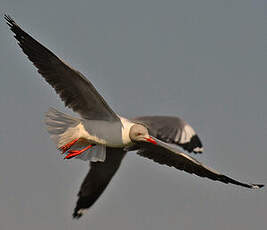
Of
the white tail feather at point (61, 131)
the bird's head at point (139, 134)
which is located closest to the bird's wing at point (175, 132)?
the bird's head at point (139, 134)

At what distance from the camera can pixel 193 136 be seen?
7.40 metres

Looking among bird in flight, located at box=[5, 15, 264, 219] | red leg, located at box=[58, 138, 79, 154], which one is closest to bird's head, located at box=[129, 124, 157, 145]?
bird in flight, located at box=[5, 15, 264, 219]

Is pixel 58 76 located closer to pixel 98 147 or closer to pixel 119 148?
pixel 98 147

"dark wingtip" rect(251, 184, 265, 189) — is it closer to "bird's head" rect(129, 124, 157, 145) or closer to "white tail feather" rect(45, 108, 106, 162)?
"bird's head" rect(129, 124, 157, 145)

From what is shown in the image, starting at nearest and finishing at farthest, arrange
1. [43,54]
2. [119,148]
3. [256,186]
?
[43,54], [256,186], [119,148]

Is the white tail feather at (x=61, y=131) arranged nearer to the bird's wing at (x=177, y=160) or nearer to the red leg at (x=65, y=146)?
the red leg at (x=65, y=146)

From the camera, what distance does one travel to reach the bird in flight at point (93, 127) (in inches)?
281

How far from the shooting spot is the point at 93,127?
24.1 feet

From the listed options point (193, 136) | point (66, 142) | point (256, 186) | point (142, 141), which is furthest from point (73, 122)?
point (256, 186)

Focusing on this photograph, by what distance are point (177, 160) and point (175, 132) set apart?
0.49 m

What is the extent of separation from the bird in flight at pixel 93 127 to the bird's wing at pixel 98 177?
1.92 ft

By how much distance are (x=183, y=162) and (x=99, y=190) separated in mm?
1362

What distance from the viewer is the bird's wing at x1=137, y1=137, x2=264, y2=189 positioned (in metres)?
7.45

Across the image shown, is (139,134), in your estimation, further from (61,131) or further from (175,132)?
(61,131)
